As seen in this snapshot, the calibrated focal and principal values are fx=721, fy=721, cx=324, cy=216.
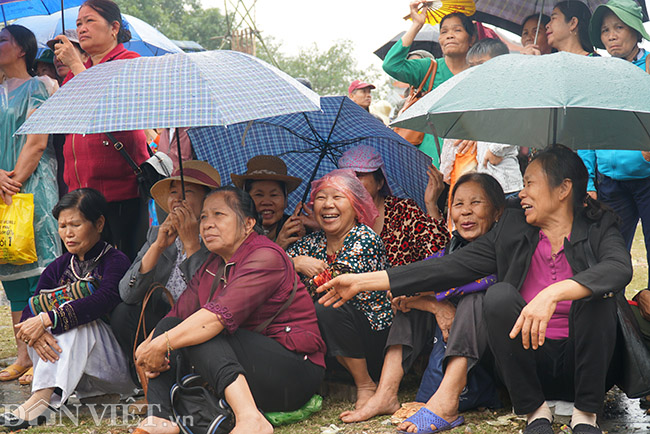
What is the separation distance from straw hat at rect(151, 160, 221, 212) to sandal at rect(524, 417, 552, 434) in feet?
7.73

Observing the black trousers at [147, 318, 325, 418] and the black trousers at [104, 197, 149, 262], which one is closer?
the black trousers at [147, 318, 325, 418]

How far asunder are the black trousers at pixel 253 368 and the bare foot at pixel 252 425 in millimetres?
194

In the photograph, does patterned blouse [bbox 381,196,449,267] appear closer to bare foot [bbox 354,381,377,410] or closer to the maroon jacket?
bare foot [bbox 354,381,377,410]

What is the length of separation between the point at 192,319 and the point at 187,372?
354mm

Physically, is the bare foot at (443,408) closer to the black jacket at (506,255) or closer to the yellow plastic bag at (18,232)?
the black jacket at (506,255)

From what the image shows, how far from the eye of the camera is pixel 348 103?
197 inches

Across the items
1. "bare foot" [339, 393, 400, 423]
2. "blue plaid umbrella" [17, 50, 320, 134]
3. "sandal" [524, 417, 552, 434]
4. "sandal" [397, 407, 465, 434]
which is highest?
"blue plaid umbrella" [17, 50, 320, 134]

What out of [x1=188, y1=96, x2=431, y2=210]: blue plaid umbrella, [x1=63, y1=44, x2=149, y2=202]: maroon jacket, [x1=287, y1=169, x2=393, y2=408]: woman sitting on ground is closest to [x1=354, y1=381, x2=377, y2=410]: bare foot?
[x1=287, y1=169, x2=393, y2=408]: woman sitting on ground

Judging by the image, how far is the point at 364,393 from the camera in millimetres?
4125

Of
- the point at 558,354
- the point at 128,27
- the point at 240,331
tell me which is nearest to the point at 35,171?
the point at 240,331

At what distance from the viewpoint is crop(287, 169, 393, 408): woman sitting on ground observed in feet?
13.6

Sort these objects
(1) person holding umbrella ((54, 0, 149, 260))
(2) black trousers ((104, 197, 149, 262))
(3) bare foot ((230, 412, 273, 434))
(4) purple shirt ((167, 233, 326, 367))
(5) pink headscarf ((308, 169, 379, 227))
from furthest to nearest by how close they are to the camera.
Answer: (2) black trousers ((104, 197, 149, 262)) → (1) person holding umbrella ((54, 0, 149, 260)) → (5) pink headscarf ((308, 169, 379, 227)) → (4) purple shirt ((167, 233, 326, 367)) → (3) bare foot ((230, 412, 273, 434))

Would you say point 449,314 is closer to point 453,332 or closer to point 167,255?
point 453,332

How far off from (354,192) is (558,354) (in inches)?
61.1
